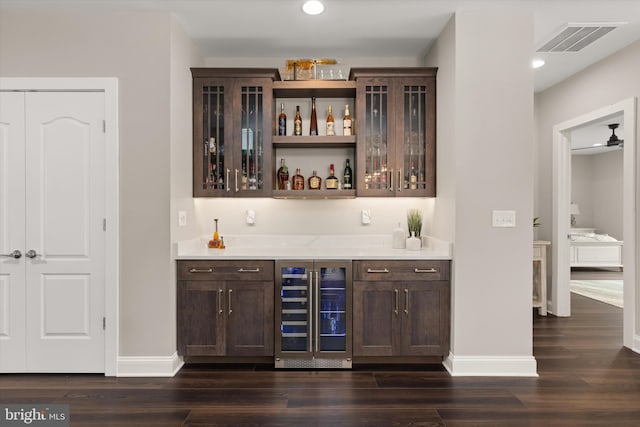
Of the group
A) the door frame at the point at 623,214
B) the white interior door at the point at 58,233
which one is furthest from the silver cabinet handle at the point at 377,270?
the door frame at the point at 623,214

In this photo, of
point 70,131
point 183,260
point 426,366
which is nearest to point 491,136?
point 426,366

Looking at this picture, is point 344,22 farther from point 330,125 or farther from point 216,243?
point 216,243

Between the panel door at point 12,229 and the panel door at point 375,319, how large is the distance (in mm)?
2541

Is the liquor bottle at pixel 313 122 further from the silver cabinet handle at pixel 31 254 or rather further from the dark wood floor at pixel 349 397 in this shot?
the silver cabinet handle at pixel 31 254

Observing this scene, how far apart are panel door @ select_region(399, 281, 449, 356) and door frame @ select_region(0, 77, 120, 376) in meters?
2.22

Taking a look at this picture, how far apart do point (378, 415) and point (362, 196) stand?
5.87 ft

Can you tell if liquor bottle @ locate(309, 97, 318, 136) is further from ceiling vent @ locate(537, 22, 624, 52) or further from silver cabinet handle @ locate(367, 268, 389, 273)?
ceiling vent @ locate(537, 22, 624, 52)

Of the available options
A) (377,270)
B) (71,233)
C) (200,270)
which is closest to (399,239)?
(377,270)

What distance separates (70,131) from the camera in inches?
121

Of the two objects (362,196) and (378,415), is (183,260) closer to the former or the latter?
(362,196)

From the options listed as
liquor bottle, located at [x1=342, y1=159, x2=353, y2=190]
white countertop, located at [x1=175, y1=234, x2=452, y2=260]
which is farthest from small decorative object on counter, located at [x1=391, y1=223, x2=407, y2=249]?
liquor bottle, located at [x1=342, y1=159, x2=353, y2=190]

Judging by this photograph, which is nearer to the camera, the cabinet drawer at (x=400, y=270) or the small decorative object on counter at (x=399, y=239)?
the cabinet drawer at (x=400, y=270)

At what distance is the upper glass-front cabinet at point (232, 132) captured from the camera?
11.6ft

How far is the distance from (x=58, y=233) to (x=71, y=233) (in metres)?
0.10
